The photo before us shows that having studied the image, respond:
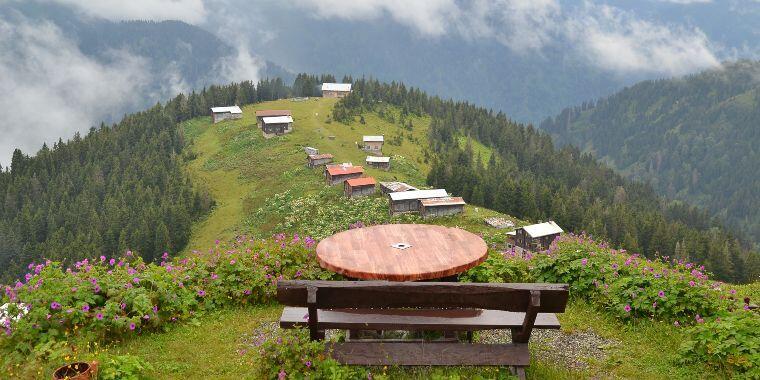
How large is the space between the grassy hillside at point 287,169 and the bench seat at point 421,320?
64.6 m

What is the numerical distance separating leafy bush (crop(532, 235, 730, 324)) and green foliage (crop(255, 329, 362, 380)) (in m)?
6.86

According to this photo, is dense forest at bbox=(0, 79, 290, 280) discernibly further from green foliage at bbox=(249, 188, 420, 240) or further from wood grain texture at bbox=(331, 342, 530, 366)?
wood grain texture at bbox=(331, 342, 530, 366)

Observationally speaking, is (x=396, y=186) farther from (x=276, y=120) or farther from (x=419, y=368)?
(x=419, y=368)

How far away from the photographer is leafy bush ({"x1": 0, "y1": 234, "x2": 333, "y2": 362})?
1081cm

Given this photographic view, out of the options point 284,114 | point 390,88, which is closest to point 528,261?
point 284,114

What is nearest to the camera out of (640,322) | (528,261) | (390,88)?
(640,322)

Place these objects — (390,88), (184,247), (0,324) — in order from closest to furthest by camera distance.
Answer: (0,324)
(184,247)
(390,88)

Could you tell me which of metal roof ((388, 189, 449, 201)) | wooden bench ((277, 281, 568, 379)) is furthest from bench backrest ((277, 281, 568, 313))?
metal roof ((388, 189, 449, 201))

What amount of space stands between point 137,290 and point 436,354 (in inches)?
265

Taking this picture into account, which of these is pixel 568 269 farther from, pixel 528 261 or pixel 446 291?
pixel 446 291

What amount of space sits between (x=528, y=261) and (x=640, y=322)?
3.97m

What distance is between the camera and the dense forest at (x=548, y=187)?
96.1m

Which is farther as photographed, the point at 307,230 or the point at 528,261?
the point at 307,230

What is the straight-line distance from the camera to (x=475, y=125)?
167m
